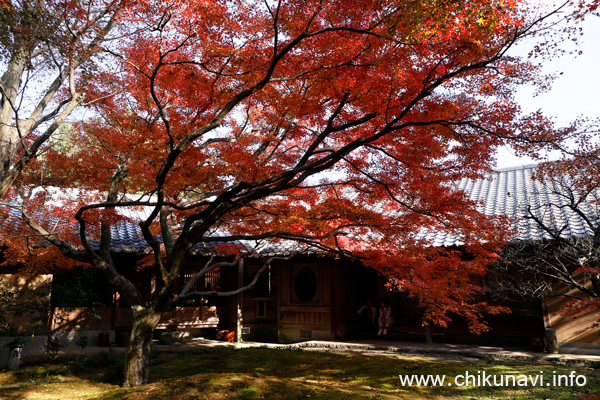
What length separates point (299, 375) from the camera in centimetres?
884

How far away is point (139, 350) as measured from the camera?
7594 mm

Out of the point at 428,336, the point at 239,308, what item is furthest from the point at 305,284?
the point at 428,336

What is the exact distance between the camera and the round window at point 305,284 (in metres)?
15.6

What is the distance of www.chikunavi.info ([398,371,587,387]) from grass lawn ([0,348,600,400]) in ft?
0.07

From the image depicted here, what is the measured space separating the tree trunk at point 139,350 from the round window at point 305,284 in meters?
8.45

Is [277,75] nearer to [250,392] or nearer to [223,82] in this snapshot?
[223,82]

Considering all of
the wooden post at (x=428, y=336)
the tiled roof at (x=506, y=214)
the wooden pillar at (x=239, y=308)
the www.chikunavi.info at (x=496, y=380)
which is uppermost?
the tiled roof at (x=506, y=214)

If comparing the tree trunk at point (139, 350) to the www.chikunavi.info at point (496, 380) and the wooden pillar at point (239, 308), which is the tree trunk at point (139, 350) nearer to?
the www.chikunavi.info at point (496, 380)

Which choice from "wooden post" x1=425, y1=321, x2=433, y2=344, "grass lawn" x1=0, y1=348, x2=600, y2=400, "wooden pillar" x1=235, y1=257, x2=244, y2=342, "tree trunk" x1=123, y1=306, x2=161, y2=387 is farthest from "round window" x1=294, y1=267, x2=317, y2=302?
"tree trunk" x1=123, y1=306, x2=161, y2=387

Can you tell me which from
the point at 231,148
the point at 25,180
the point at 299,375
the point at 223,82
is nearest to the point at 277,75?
the point at 223,82

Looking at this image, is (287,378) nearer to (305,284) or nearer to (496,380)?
(496,380)

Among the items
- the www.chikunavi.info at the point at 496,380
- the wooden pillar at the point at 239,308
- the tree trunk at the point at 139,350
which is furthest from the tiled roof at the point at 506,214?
the tree trunk at the point at 139,350

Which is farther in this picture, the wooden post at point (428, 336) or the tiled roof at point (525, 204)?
the wooden post at point (428, 336)

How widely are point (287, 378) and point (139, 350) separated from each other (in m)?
2.82
